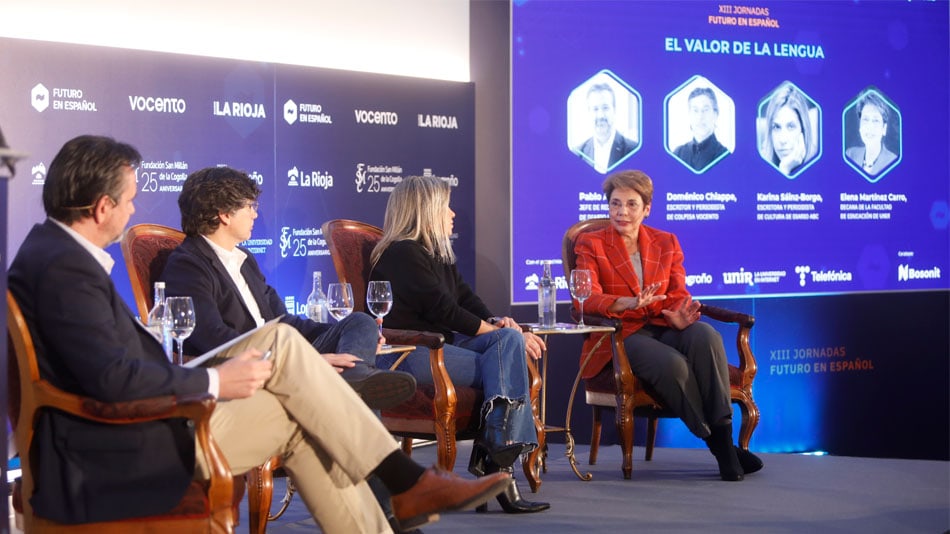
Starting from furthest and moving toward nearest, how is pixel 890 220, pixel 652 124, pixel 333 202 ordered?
pixel 890 220, pixel 652 124, pixel 333 202

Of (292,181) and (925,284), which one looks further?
(925,284)

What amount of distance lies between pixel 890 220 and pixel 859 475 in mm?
2626

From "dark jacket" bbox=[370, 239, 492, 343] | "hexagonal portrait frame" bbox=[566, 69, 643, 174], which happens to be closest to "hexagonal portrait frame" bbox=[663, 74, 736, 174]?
"hexagonal portrait frame" bbox=[566, 69, 643, 174]

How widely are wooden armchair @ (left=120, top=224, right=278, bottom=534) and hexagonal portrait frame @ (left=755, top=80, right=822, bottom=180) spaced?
4.07 metres

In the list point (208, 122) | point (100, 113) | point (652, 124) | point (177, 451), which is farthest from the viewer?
point (652, 124)

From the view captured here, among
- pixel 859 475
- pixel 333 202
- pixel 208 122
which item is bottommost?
pixel 859 475

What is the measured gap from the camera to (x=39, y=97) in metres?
4.58

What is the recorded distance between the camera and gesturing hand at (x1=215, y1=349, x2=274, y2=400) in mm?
2525

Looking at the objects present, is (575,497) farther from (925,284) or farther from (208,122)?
(925,284)

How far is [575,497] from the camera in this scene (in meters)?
4.42

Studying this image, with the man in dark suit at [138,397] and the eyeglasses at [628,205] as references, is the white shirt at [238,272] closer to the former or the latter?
the man in dark suit at [138,397]

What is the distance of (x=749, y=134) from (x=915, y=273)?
1519 millimetres

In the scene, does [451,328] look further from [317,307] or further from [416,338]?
[317,307]

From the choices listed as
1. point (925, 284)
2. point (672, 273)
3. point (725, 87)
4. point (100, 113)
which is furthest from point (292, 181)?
point (925, 284)
